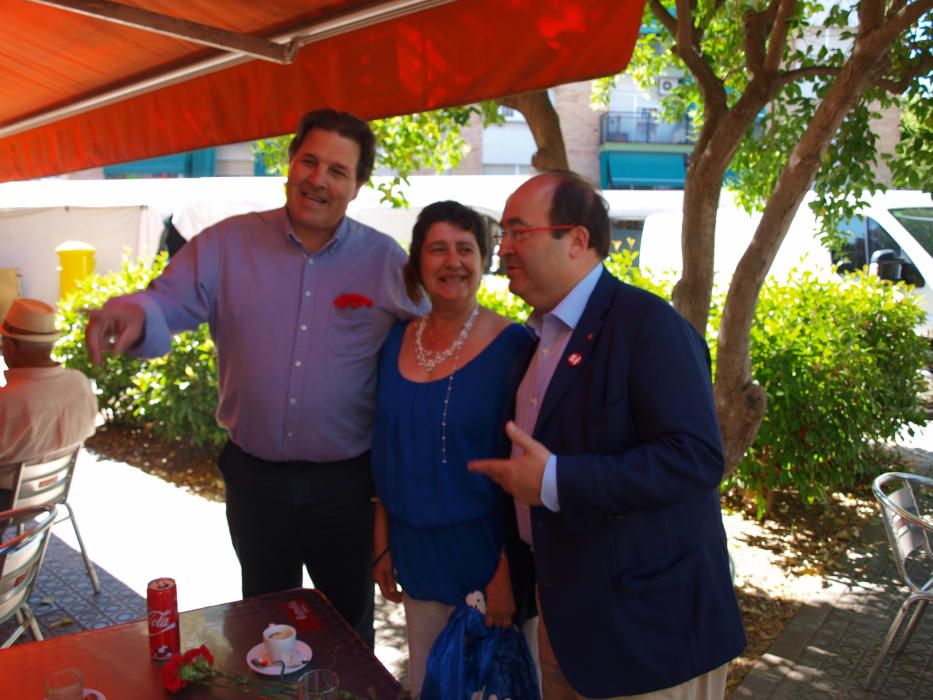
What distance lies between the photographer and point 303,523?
2.70 m

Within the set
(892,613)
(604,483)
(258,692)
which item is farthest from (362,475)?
(892,613)

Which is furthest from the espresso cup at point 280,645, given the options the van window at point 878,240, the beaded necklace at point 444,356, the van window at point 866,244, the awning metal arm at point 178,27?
the van window at point 878,240

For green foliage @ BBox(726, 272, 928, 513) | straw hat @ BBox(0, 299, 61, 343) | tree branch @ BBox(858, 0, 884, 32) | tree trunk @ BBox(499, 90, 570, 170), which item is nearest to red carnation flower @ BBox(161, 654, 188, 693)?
straw hat @ BBox(0, 299, 61, 343)

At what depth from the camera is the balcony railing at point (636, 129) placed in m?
30.5

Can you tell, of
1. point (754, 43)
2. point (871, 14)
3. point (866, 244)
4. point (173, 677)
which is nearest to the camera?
→ point (173, 677)

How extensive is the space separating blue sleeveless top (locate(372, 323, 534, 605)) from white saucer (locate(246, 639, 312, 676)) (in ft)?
1.71

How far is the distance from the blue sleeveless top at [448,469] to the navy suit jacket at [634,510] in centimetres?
44

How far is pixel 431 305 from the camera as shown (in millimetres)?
2703

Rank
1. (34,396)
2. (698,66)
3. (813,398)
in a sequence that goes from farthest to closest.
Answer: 1. (813,398)
2. (698,66)
3. (34,396)

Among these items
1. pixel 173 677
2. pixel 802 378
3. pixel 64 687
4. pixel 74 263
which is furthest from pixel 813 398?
pixel 74 263

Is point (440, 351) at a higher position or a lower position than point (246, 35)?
lower

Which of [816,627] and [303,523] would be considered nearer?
[303,523]

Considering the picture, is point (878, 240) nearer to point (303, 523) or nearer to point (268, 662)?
point (303, 523)

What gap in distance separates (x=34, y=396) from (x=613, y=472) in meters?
3.51
